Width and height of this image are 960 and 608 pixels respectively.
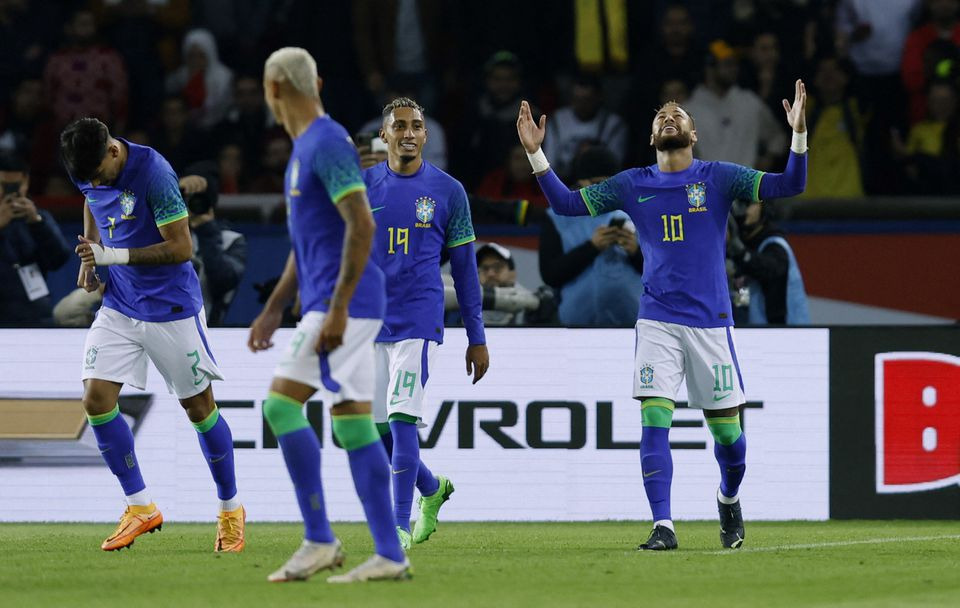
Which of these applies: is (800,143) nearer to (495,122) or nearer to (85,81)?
(495,122)

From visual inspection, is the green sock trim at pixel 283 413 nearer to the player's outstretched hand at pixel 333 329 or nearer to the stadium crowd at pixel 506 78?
the player's outstretched hand at pixel 333 329

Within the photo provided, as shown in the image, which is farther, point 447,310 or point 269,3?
point 269,3

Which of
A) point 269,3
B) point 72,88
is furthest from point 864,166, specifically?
point 72,88

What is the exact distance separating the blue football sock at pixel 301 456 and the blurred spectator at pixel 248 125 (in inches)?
370

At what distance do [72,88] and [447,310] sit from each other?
19.0 ft

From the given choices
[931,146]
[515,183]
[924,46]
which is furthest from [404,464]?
[924,46]

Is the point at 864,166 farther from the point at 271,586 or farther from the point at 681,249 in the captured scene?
the point at 271,586

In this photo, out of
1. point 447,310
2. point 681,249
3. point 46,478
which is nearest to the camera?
point 681,249

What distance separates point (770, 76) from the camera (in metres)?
15.9

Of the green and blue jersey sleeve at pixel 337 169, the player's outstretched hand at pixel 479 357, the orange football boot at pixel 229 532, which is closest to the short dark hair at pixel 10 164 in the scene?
the orange football boot at pixel 229 532

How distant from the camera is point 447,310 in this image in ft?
41.7

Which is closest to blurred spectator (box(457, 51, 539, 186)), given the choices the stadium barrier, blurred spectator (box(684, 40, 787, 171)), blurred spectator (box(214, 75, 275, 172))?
blurred spectator (box(684, 40, 787, 171))

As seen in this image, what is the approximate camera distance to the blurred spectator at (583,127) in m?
15.5

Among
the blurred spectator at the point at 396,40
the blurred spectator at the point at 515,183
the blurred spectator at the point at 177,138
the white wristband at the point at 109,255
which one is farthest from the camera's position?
the blurred spectator at the point at 396,40
